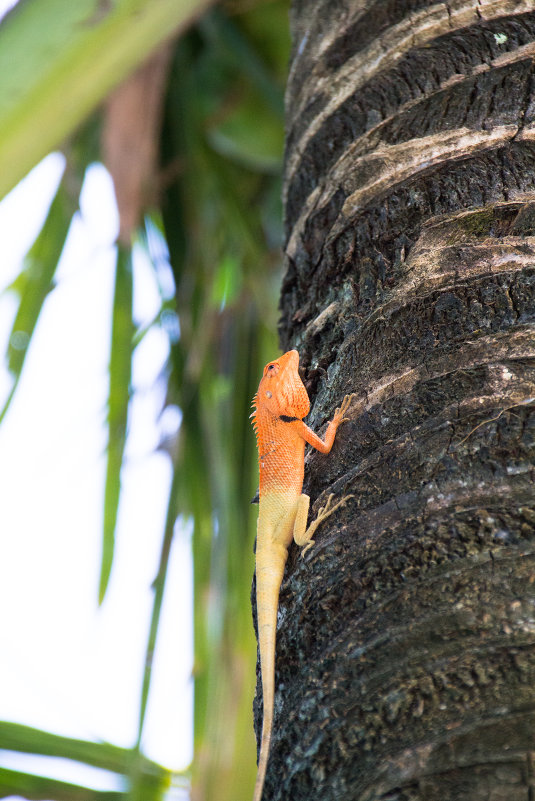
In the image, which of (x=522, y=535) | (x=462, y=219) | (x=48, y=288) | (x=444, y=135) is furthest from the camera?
(x=48, y=288)

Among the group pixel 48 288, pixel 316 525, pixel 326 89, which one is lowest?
pixel 316 525

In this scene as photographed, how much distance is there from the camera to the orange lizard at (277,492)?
136cm

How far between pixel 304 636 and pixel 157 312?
8.29 feet

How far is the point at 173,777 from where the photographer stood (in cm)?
296

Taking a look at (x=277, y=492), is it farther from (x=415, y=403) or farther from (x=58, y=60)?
(x=58, y=60)

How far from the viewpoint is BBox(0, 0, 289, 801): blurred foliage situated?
2869mm

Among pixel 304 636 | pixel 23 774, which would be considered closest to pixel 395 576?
pixel 304 636

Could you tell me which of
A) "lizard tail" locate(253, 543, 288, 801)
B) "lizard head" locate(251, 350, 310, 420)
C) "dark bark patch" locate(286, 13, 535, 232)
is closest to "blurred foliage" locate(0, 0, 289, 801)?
"lizard head" locate(251, 350, 310, 420)

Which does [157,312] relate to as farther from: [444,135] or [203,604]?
[444,135]

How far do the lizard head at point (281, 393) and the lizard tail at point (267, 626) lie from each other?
54 centimetres

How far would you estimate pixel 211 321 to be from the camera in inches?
141

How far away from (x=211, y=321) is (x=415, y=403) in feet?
7.82

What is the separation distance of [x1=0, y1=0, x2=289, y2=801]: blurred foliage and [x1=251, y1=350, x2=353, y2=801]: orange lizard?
15.1 inches

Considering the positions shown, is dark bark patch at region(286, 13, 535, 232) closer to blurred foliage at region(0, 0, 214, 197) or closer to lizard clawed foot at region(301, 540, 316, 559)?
blurred foliage at region(0, 0, 214, 197)
